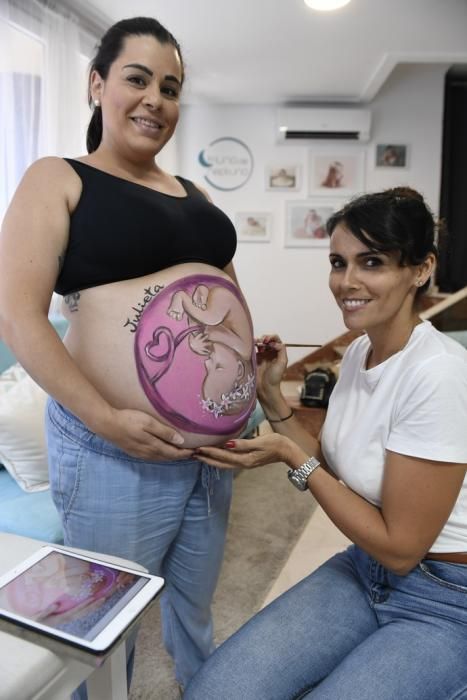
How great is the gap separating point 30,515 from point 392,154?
12.4ft

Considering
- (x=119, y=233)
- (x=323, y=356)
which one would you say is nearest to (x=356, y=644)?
(x=119, y=233)

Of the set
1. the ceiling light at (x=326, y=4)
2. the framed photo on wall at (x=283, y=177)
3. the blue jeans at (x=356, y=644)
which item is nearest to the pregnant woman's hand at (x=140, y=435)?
the blue jeans at (x=356, y=644)

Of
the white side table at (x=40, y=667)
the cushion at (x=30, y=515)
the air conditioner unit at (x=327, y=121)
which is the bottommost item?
the cushion at (x=30, y=515)

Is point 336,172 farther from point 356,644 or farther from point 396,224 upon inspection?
point 356,644

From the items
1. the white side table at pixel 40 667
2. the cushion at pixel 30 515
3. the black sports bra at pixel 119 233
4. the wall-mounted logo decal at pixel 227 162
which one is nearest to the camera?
the white side table at pixel 40 667

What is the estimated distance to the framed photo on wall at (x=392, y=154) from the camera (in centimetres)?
411

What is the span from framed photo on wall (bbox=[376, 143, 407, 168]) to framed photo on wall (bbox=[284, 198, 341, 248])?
0.46 m

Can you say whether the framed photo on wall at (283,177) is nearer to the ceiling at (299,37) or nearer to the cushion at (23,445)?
the ceiling at (299,37)

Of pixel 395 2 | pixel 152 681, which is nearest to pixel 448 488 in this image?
pixel 152 681

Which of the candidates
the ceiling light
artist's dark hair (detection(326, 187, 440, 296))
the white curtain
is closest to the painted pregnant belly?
artist's dark hair (detection(326, 187, 440, 296))

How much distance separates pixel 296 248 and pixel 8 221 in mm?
3606

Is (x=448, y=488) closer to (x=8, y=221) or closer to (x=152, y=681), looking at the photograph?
(x=8, y=221)

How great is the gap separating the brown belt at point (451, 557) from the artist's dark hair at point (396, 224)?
1.59 ft

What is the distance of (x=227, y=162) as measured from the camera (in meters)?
4.23
